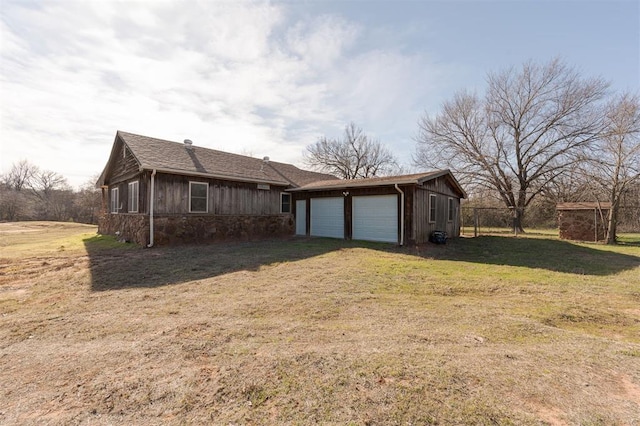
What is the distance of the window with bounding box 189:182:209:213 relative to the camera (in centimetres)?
1210

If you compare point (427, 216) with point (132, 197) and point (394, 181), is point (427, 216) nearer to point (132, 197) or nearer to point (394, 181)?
point (394, 181)

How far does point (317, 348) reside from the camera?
10.2ft

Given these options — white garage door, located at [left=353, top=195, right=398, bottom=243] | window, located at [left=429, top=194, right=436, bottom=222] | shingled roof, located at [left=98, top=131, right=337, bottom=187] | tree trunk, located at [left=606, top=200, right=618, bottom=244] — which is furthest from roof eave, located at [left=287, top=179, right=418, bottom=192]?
tree trunk, located at [left=606, top=200, right=618, bottom=244]

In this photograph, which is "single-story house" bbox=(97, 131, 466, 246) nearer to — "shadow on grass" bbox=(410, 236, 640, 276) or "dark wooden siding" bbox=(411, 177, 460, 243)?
"dark wooden siding" bbox=(411, 177, 460, 243)

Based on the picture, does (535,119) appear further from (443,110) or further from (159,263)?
(159,263)

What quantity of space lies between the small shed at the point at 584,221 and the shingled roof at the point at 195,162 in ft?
46.8

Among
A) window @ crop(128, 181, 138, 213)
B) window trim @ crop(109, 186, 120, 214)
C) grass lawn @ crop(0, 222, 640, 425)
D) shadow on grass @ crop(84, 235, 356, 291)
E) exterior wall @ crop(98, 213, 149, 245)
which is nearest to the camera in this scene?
grass lawn @ crop(0, 222, 640, 425)

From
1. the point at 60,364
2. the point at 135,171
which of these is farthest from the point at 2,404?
the point at 135,171

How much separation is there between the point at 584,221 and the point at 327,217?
13.0 m

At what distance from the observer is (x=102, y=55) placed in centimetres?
834

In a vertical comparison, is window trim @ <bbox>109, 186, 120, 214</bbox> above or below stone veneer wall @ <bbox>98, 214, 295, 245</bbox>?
above

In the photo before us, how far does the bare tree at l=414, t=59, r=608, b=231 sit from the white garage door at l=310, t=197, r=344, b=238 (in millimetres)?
14554

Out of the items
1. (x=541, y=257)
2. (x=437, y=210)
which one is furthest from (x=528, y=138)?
(x=541, y=257)

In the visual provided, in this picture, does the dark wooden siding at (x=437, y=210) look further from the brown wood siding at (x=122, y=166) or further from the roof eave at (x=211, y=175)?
the brown wood siding at (x=122, y=166)
